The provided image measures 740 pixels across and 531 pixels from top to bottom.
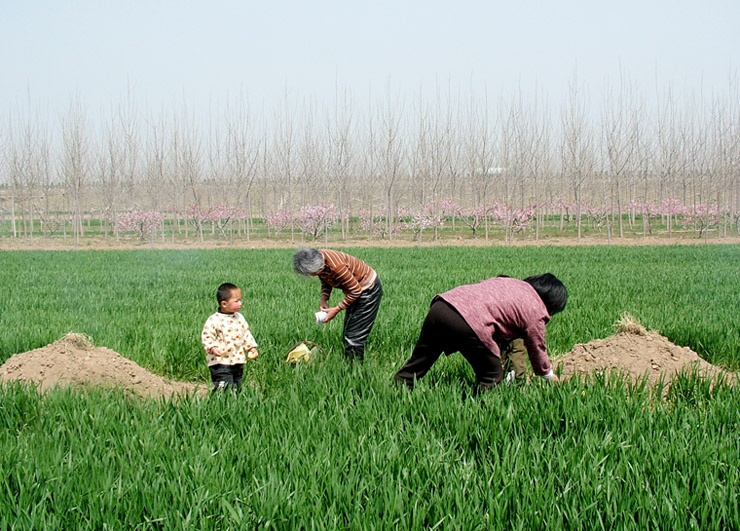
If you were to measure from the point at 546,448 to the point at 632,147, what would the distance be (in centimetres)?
2513

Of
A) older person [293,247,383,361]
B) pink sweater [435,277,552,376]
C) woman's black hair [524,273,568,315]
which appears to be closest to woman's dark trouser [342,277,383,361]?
older person [293,247,383,361]

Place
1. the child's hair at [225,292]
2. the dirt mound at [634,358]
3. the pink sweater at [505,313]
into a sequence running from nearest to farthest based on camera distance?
the pink sweater at [505,313], the child's hair at [225,292], the dirt mound at [634,358]

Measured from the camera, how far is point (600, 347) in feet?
15.9

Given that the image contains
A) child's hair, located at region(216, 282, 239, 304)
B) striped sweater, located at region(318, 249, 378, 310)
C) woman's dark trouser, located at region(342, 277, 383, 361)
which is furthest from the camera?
woman's dark trouser, located at region(342, 277, 383, 361)

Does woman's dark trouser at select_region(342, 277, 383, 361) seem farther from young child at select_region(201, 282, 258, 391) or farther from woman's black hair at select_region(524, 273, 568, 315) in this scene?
woman's black hair at select_region(524, 273, 568, 315)

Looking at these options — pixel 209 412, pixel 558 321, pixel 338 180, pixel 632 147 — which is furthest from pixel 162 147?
pixel 209 412

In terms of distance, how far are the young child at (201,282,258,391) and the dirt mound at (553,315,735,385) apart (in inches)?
89.2

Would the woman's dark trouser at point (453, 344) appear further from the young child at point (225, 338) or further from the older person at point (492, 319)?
the young child at point (225, 338)

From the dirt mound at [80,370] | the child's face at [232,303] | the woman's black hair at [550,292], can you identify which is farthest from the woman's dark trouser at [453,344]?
the dirt mound at [80,370]

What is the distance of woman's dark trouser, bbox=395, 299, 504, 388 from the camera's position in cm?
362

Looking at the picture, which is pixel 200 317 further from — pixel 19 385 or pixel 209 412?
pixel 209 412

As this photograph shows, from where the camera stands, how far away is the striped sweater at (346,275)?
4.87 m

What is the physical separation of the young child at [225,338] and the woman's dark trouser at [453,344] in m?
1.15

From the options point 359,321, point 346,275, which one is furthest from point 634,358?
point 346,275
